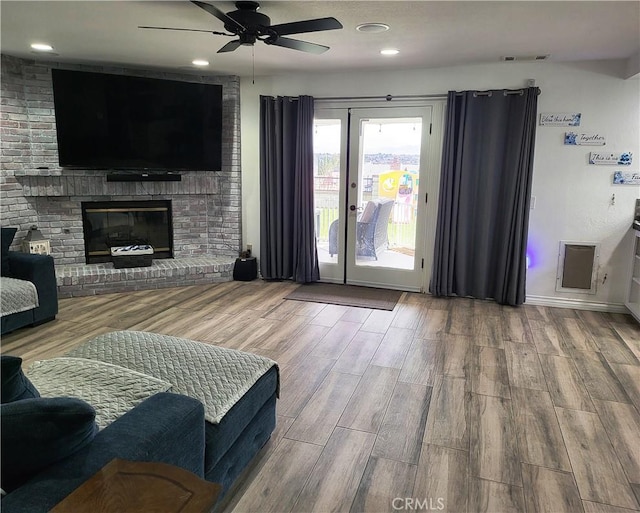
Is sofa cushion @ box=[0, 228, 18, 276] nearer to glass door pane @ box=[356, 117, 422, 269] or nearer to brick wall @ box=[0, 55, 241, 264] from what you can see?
brick wall @ box=[0, 55, 241, 264]

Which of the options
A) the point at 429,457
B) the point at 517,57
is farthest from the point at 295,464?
the point at 517,57

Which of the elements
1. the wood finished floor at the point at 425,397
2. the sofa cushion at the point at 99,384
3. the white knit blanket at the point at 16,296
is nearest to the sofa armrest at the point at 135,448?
the sofa cushion at the point at 99,384

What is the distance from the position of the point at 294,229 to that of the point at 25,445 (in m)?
4.46

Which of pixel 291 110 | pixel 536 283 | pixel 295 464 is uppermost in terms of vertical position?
pixel 291 110

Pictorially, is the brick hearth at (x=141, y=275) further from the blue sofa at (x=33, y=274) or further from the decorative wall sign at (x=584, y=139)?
the decorative wall sign at (x=584, y=139)

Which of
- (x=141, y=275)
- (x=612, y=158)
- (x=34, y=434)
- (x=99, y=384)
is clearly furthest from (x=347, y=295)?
(x=34, y=434)

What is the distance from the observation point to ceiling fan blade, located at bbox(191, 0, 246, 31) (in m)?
2.62

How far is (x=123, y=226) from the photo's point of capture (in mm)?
5594

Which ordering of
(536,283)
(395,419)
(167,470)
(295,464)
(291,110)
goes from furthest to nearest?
(291,110), (536,283), (395,419), (295,464), (167,470)

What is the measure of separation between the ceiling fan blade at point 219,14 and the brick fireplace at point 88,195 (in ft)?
8.75

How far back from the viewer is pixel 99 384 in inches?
76.6

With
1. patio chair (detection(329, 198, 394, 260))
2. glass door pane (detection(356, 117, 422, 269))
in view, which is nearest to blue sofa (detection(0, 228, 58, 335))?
patio chair (detection(329, 198, 394, 260))

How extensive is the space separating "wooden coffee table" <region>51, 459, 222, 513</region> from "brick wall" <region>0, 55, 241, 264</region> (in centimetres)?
449

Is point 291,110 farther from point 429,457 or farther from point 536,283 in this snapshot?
point 429,457
